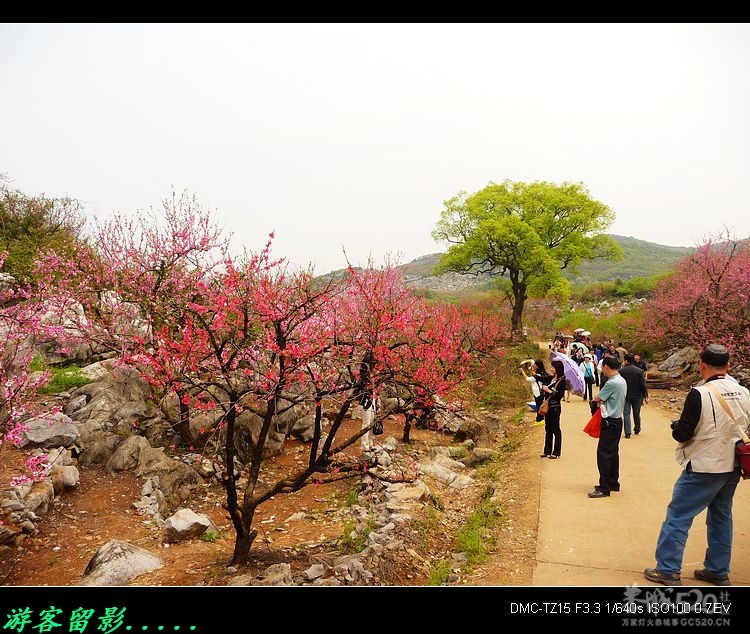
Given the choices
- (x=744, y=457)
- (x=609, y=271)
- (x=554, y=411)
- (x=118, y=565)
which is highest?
(x=609, y=271)

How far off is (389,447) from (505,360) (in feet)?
37.5

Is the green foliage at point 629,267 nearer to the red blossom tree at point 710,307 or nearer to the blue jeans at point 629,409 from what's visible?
the red blossom tree at point 710,307

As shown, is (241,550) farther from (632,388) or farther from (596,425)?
(632,388)

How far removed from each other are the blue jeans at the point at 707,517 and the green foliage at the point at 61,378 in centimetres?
1202

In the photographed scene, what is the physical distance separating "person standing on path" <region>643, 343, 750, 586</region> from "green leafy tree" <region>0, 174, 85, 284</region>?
1781 centimetres

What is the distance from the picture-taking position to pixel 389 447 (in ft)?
35.1

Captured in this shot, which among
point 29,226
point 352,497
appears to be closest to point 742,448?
point 352,497

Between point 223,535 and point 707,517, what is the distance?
6.41 m

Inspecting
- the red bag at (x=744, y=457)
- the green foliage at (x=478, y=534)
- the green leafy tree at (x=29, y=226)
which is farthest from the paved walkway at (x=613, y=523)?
the green leafy tree at (x=29, y=226)

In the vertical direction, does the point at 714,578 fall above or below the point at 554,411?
below

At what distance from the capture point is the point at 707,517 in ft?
13.0

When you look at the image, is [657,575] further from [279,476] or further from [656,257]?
[656,257]
